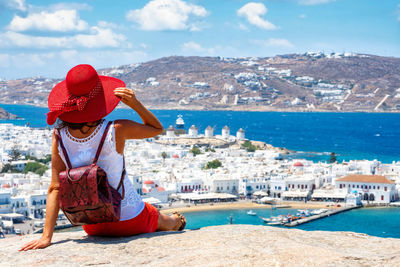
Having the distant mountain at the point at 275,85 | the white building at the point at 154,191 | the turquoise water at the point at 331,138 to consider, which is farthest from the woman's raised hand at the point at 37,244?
the distant mountain at the point at 275,85

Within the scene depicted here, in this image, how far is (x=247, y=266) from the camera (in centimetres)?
271

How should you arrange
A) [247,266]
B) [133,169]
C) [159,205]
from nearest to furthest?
[247,266], [159,205], [133,169]

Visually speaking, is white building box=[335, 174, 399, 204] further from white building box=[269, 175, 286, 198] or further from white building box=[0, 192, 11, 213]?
white building box=[0, 192, 11, 213]

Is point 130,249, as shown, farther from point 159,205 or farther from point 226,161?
point 226,161

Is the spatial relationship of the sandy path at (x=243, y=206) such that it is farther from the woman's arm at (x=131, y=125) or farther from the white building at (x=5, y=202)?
the woman's arm at (x=131, y=125)

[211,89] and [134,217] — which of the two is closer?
[134,217]

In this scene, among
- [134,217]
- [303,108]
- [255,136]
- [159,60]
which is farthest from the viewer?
[159,60]

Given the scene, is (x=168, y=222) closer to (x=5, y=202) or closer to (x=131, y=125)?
(x=131, y=125)

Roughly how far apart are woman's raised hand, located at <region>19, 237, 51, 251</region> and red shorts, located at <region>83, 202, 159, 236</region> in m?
0.27

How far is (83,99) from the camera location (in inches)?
121

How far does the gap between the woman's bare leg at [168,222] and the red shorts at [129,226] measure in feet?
0.21

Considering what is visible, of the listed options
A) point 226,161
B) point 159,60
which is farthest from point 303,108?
point 226,161

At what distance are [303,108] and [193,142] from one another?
84671 mm

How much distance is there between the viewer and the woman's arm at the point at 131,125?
10.1 ft
